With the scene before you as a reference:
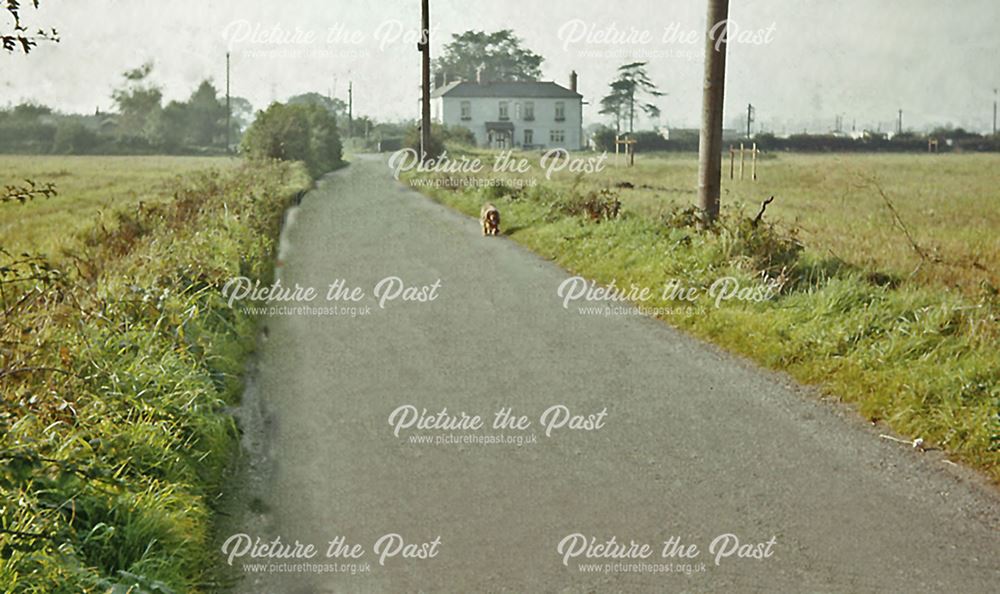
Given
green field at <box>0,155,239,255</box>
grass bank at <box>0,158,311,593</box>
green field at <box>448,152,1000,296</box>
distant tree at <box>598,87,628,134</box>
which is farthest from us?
distant tree at <box>598,87,628,134</box>

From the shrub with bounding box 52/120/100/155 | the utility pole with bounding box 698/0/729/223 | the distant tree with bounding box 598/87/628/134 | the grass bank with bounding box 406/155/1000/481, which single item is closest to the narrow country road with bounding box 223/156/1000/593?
the grass bank with bounding box 406/155/1000/481

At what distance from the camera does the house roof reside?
3141 inches

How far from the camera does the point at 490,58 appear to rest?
94.6 m

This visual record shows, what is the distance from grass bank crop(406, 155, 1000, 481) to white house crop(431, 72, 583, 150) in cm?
6403

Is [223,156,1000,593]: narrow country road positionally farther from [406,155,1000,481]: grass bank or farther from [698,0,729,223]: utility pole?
[698,0,729,223]: utility pole

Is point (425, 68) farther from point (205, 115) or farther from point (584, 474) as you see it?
point (205, 115)

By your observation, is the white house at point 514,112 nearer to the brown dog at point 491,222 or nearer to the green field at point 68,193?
the green field at point 68,193

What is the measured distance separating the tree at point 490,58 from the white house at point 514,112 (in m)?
11.7

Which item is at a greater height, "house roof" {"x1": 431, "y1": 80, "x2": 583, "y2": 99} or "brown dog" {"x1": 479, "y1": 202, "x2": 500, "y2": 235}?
"house roof" {"x1": 431, "y1": 80, "x2": 583, "y2": 99}

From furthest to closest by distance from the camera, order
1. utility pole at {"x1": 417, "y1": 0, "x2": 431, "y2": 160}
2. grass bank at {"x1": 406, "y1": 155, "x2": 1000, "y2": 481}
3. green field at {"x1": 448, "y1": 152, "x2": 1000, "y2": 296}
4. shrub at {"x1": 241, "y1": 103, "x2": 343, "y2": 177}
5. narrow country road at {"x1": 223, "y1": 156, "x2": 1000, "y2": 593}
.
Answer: shrub at {"x1": 241, "y1": 103, "x2": 343, "y2": 177}
utility pole at {"x1": 417, "y1": 0, "x2": 431, "y2": 160}
green field at {"x1": 448, "y1": 152, "x2": 1000, "y2": 296}
grass bank at {"x1": 406, "y1": 155, "x2": 1000, "y2": 481}
narrow country road at {"x1": 223, "y1": 156, "x2": 1000, "y2": 593}

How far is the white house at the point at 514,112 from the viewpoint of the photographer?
262ft

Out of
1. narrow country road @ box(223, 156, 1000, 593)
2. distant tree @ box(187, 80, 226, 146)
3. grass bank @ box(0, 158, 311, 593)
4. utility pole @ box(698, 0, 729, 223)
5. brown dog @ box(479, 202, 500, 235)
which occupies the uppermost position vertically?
distant tree @ box(187, 80, 226, 146)

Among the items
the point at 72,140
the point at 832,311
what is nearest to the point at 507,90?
the point at 72,140

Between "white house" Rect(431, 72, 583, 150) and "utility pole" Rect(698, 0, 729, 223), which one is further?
"white house" Rect(431, 72, 583, 150)
